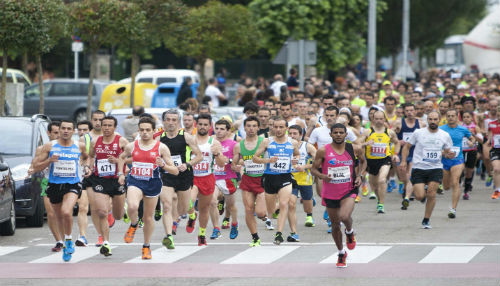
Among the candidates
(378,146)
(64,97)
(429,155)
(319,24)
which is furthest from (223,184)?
(319,24)

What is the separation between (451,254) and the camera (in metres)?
13.8

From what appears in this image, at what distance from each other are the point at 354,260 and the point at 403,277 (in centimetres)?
154

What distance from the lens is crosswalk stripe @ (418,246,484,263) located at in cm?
1327

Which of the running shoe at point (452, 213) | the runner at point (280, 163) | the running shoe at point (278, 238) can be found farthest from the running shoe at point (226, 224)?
the running shoe at point (452, 213)

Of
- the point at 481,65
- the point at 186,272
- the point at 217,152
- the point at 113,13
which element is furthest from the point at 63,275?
the point at 481,65

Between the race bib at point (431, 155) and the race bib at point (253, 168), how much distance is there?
3.18m

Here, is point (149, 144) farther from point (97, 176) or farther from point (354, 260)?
point (354, 260)

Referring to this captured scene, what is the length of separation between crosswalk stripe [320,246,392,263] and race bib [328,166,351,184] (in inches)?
36.3

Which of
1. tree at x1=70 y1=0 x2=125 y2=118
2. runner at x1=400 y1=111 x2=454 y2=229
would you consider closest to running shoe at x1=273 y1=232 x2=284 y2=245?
runner at x1=400 y1=111 x2=454 y2=229

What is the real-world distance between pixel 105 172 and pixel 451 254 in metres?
4.22

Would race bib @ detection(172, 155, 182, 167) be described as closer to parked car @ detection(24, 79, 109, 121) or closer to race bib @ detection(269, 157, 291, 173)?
race bib @ detection(269, 157, 291, 173)

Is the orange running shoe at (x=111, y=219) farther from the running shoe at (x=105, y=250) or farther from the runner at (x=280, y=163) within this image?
the runner at (x=280, y=163)

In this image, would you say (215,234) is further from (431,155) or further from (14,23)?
(14,23)

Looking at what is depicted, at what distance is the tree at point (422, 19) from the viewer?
6512 centimetres
